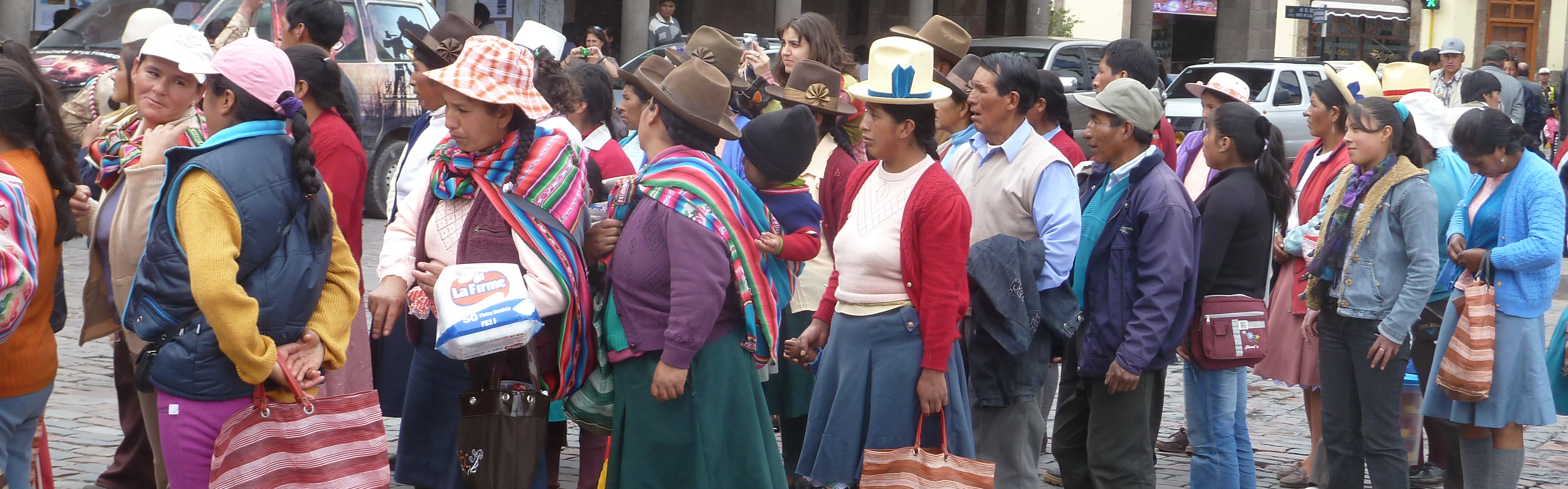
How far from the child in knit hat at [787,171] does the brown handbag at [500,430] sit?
88cm

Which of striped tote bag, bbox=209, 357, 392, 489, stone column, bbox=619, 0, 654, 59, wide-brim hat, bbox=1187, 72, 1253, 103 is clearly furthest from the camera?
stone column, bbox=619, 0, 654, 59

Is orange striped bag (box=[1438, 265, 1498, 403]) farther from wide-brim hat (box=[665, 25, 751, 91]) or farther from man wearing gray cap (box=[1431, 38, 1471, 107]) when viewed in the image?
man wearing gray cap (box=[1431, 38, 1471, 107])

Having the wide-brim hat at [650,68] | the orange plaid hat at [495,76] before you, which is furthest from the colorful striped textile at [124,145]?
the wide-brim hat at [650,68]

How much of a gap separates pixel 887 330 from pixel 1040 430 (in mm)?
787

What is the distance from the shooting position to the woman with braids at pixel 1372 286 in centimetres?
477

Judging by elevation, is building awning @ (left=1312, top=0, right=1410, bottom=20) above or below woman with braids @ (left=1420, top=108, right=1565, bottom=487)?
above

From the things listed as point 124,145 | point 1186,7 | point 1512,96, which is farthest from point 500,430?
point 1186,7

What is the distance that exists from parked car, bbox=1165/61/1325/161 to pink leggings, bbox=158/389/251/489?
15.6 m

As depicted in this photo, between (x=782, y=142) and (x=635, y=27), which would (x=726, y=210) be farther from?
(x=635, y=27)

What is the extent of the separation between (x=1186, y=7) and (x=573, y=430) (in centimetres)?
2879

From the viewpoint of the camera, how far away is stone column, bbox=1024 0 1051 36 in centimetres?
2716

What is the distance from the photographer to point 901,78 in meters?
4.19

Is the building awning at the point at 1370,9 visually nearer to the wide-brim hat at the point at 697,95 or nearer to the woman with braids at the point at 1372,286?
the woman with braids at the point at 1372,286

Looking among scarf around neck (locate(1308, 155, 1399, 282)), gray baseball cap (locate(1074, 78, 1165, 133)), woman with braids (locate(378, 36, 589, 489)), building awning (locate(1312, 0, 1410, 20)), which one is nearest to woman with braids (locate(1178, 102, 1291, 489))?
scarf around neck (locate(1308, 155, 1399, 282))
